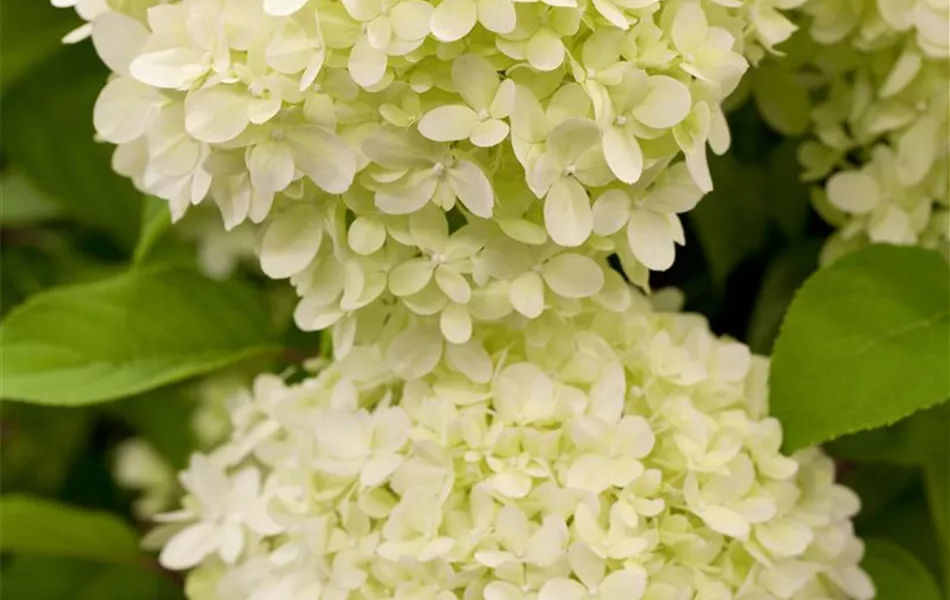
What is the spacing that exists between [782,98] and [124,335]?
380mm

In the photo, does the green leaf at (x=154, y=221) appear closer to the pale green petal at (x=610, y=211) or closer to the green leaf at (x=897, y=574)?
the pale green petal at (x=610, y=211)

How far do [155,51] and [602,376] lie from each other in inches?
9.3

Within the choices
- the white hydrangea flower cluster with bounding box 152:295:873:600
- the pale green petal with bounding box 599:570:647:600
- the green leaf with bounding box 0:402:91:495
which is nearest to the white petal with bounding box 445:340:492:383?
the white hydrangea flower cluster with bounding box 152:295:873:600

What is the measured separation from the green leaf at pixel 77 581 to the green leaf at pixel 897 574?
472mm

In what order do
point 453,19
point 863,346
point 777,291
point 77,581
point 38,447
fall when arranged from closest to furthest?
point 453,19 → point 863,346 → point 777,291 → point 77,581 → point 38,447

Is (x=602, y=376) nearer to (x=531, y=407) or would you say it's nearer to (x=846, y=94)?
(x=531, y=407)

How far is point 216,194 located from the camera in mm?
439

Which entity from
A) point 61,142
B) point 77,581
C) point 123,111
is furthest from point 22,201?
point 123,111

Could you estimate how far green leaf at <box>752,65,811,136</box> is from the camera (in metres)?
0.58

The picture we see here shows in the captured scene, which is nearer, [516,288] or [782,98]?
[516,288]

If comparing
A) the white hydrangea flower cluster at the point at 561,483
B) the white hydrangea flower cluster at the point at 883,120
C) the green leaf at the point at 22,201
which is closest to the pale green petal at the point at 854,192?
the white hydrangea flower cluster at the point at 883,120

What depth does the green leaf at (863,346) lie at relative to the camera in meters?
0.49

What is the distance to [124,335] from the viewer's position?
23.4 inches

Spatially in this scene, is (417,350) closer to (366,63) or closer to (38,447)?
(366,63)
